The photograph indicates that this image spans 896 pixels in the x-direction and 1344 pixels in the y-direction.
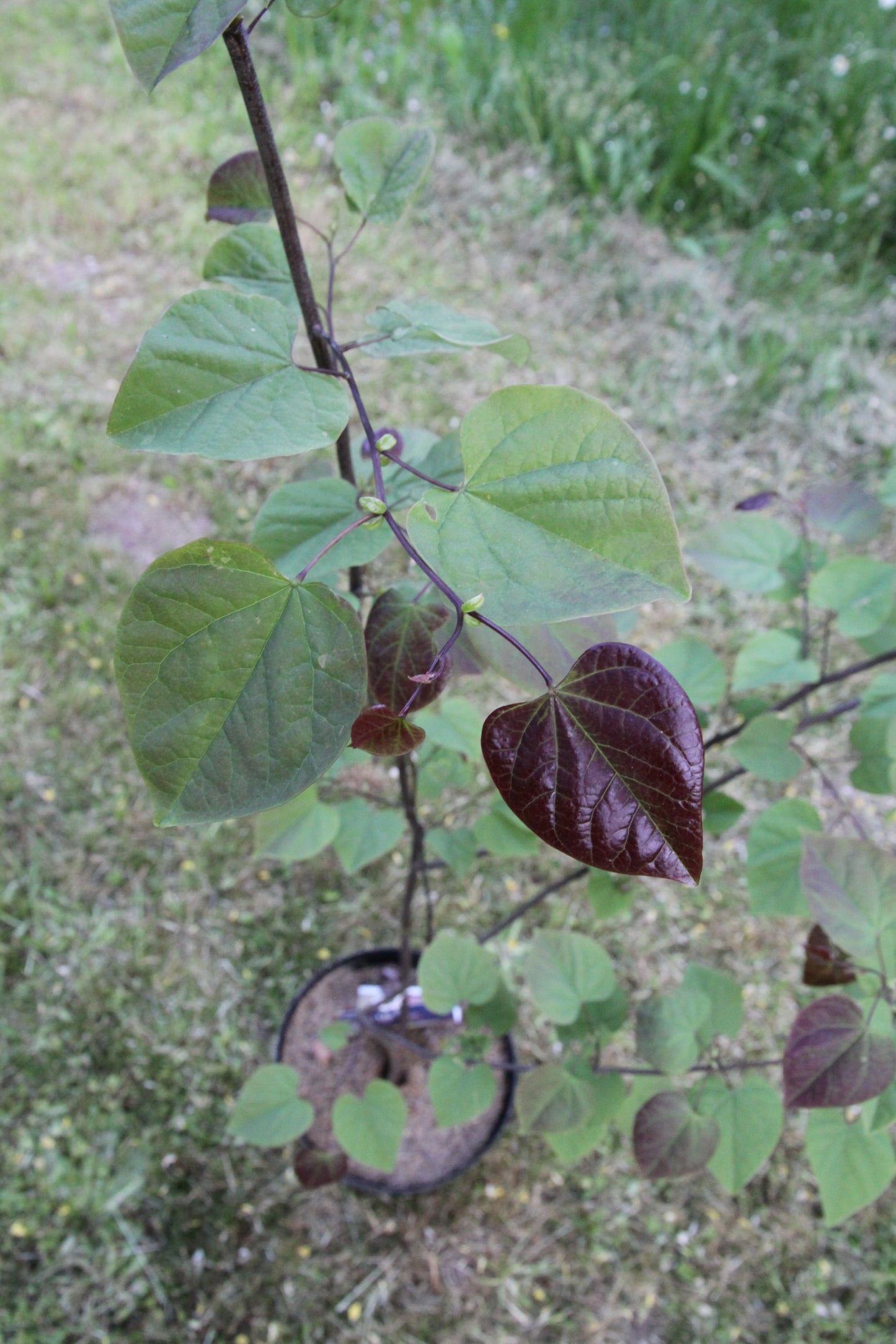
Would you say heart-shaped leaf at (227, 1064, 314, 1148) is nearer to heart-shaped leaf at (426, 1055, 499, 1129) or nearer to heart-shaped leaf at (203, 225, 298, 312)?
heart-shaped leaf at (426, 1055, 499, 1129)

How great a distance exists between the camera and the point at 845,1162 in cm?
100

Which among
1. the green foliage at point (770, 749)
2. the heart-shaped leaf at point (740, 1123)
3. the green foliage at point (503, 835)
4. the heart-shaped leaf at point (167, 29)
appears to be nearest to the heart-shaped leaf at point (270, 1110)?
the green foliage at point (503, 835)

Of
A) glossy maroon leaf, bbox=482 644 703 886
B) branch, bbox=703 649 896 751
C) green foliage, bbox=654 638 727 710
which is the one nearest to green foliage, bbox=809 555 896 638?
branch, bbox=703 649 896 751

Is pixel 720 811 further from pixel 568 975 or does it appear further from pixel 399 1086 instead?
pixel 399 1086

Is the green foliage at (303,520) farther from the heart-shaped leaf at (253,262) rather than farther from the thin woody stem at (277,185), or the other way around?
the heart-shaped leaf at (253,262)

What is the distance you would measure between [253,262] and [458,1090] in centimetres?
98

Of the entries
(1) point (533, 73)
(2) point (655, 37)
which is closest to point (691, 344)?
(1) point (533, 73)

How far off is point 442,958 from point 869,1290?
1075 millimetres

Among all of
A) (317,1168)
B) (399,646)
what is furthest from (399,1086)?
(399,646)

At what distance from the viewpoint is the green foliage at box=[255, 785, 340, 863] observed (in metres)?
1.18

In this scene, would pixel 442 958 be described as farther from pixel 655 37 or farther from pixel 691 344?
pixel 655 37

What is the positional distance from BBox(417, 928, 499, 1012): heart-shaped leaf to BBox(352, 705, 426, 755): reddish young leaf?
0.65 metres

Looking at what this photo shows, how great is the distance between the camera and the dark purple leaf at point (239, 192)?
0.81m

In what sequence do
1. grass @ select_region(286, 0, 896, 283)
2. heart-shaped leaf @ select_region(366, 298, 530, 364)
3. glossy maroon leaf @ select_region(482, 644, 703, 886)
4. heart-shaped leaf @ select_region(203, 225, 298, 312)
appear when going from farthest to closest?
grass @ select_region(286, 0, 896, 283) → heart-shaped leaf @ select_region(203, 225, 298, 312) → heart-shaped leaf @ select_region(366, 298, 530, 364) → glossy maroon leaf @ select_region(482, 644, 703, 886)
